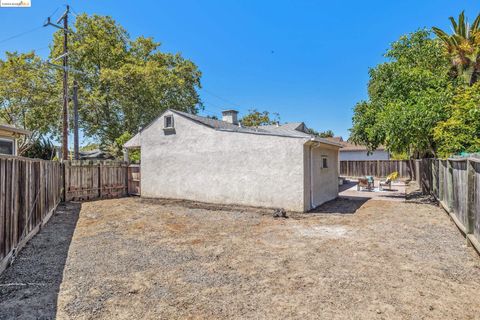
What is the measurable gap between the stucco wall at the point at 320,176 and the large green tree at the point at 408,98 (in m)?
2.12

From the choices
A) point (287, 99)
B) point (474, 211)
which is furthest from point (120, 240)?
point (287, 99)

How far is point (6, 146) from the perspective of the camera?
9.98 metres

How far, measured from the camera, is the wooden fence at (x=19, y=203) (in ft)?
14.3

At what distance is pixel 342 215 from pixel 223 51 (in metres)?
19.3

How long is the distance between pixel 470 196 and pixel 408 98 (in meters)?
8.33

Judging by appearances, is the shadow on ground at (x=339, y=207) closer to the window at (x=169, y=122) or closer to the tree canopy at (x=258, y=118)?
the window at (x=169, y=122)

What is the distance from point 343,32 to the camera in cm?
1734

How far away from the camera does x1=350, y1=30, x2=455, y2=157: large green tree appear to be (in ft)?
35.0

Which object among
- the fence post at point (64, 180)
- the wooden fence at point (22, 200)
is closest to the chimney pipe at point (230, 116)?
the fence post at point (64, 180)

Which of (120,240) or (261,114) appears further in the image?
(261,114)

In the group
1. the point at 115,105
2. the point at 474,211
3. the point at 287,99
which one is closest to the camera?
the point at 474,211

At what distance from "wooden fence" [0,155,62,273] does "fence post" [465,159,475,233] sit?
8.25 meters

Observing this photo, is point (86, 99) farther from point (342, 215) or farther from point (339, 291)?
point (339, 291)

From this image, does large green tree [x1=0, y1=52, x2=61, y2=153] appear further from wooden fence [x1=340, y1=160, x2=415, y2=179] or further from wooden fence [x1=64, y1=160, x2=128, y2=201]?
wooden fence [x1=340, y1=160, x2=415, y2=179]
